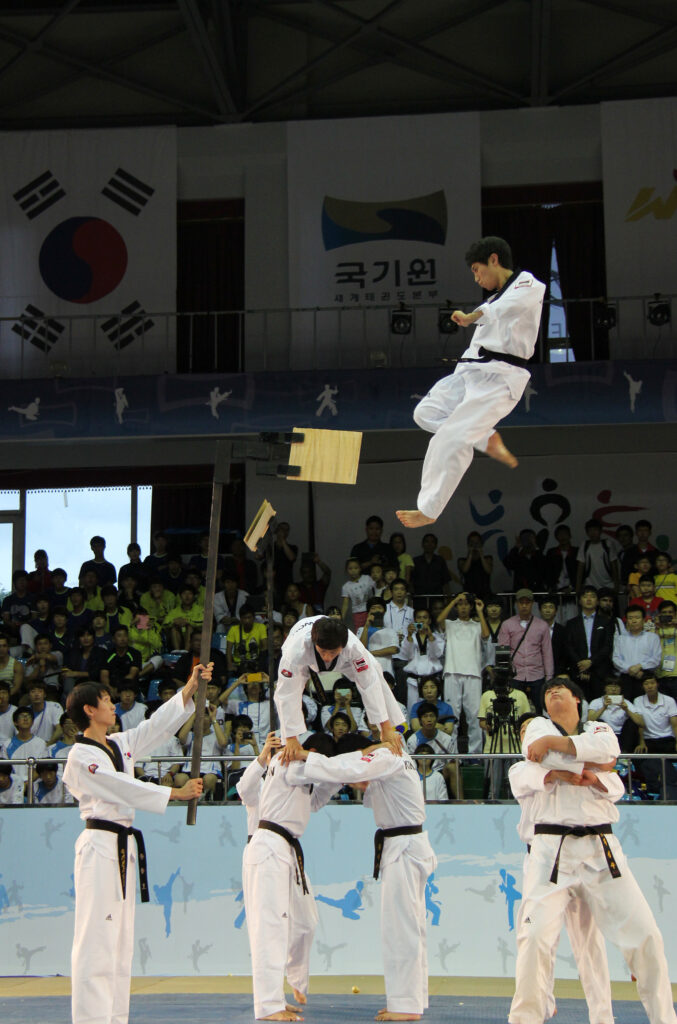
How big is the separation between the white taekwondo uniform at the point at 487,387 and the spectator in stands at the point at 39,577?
10.0 meters

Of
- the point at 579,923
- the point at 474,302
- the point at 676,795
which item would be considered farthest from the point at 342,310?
the point at 579,923

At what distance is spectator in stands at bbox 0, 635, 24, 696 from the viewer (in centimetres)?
1209

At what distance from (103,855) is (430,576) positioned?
7970 millimetres

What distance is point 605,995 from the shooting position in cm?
625

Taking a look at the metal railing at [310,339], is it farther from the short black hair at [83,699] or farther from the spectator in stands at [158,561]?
the short black hair at [83,699]

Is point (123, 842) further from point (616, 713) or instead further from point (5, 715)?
point (616, 713)

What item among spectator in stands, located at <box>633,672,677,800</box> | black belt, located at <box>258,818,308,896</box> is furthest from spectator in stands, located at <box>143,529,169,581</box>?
black belt, located at <box>258,818,308,896</box>

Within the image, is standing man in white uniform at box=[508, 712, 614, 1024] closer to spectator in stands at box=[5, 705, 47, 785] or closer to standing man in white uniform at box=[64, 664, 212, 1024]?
standing man in white uniform at box=[64, 664, 212, 1024]

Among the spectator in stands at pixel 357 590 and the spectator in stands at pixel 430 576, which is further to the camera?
the spectator in stands at pixel 430 576

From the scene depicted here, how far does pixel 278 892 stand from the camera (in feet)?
22.6

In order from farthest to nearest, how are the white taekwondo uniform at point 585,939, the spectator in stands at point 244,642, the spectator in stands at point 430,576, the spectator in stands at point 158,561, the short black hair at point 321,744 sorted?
the spectator in stands at point 158,561 → the spectator in stands at point 430,576 → the spectator in stands at point 244,642 → the short black hair at point 321,744 → the white taekwondo uniform at point 585,939

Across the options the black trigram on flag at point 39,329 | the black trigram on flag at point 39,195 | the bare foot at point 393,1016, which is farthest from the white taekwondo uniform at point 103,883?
the black trigram on flag at point 39,195

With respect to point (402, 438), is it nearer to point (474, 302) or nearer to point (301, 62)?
point (474, 302)

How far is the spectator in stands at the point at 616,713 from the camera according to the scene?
10.3m
